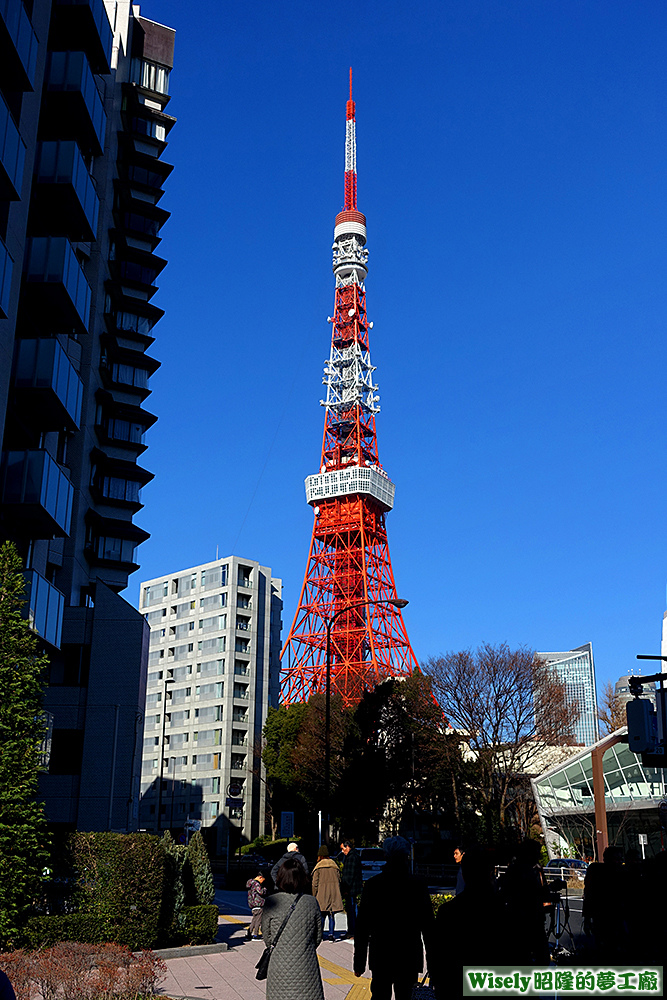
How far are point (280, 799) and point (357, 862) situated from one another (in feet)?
156

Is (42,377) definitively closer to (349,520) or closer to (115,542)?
(115,542)

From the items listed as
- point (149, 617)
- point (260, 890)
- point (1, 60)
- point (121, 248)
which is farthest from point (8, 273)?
point (149, 617)

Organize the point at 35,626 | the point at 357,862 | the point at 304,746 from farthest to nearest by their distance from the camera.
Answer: the point at 304,746
the point at 35,626
the point at 357,862

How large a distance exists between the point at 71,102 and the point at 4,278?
9.85 metres

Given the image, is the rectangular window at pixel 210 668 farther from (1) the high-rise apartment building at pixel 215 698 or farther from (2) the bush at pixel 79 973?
(2) the bush at pixel 79 973

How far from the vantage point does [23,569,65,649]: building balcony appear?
2338cm

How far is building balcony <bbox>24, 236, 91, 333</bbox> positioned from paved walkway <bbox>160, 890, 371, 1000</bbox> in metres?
16.8

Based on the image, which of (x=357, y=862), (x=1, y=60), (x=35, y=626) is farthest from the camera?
(x=35, y=626)

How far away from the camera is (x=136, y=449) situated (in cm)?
4044

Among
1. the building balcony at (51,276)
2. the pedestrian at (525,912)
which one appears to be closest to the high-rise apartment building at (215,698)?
the building balcony at (51,276)

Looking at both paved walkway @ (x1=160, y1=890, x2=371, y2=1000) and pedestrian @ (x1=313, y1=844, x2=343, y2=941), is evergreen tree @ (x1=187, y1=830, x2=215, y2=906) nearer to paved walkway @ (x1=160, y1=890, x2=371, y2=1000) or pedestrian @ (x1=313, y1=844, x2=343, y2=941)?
paved walkway @ (x1=160, y1=890, x2=371, y2=1000)

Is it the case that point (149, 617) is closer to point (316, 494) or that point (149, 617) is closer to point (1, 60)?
point (316, 494)

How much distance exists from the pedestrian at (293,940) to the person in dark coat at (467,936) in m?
Result: 1.44

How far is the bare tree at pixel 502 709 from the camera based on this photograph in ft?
153
